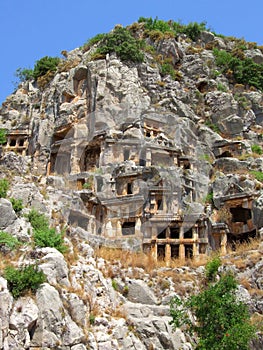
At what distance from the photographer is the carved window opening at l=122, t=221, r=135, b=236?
32.2 metres

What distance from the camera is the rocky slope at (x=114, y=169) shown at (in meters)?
17.5

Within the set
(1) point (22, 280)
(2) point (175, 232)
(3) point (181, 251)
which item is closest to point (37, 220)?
(1) point (22, 280)

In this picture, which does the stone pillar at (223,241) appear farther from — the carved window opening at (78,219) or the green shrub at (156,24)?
the green shrub at (156,24)

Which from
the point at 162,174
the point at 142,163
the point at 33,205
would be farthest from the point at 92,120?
the point at 33,205

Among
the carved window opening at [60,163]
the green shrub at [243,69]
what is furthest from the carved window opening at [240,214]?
the green shrub at [243,69]

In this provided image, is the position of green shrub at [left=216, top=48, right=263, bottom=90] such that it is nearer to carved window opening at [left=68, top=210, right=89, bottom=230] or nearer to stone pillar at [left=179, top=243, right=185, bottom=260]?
stone pillar at [left=179, top=243, right=185, bottom=260]

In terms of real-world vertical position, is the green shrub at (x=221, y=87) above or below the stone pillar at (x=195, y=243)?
above

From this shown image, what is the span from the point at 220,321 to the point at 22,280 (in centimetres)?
734

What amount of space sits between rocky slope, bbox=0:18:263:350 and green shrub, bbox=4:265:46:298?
253 mm

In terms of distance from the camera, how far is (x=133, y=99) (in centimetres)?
4338

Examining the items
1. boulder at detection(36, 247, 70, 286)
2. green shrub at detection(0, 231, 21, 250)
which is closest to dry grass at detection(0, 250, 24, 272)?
green shrub at detection(0, 231, 21, 250)

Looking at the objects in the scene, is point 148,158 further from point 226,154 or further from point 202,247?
point 202,247

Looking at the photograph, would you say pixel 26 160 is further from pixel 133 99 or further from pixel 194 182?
pixel 194 182

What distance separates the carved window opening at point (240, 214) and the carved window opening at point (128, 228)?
766 cm
